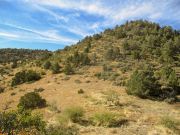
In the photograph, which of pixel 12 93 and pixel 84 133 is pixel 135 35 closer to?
pixel 12 93

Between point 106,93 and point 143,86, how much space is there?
3.22m

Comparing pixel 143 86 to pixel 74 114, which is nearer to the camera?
pixel 74 114

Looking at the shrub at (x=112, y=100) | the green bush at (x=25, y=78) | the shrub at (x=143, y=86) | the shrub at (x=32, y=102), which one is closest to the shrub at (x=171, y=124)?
the shrub at (x=112, y=100)

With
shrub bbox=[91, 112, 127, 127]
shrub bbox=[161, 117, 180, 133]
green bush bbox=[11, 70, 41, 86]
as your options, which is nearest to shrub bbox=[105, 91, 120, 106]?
shrub bbox=[91, 112, 127, 127]

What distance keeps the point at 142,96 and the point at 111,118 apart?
25.2 ft

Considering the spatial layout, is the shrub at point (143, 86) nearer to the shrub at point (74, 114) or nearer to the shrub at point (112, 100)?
the shrub at point (112, 100)

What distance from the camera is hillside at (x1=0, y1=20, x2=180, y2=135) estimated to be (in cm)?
1564

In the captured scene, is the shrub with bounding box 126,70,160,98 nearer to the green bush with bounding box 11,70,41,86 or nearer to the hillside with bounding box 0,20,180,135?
the hillside with bounding box 0,20,180,135

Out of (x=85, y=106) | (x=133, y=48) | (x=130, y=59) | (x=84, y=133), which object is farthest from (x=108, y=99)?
(x=133, y=48)

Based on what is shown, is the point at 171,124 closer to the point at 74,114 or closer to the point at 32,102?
the point at 74,114

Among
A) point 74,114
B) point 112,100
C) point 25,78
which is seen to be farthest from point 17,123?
point 25,78

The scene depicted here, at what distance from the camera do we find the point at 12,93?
1166 inches

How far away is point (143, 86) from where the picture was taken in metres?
23.8

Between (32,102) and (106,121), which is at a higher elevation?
A: (32,102)
